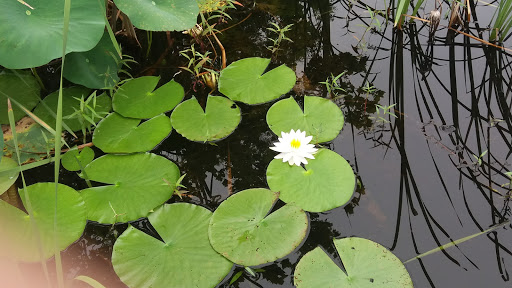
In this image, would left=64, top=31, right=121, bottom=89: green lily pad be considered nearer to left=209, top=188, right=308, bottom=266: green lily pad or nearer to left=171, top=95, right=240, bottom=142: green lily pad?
left=171, top=95, right=240, bottom=142: green lily pad

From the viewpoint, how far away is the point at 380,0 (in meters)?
2.52

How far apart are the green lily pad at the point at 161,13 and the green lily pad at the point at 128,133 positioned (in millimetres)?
396

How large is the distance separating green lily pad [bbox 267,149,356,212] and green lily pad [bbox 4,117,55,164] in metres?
0.97

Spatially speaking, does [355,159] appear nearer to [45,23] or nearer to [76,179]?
[76,179]

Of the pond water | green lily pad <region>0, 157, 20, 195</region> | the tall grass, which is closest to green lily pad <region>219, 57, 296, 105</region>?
the pond water

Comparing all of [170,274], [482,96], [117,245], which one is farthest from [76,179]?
[482,96]

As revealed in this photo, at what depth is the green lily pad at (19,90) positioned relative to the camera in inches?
74.5

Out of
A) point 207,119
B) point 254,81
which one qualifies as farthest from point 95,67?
point 254,81

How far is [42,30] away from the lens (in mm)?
1679

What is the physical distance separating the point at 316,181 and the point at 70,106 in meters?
1.18

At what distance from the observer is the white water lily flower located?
1.66 meters

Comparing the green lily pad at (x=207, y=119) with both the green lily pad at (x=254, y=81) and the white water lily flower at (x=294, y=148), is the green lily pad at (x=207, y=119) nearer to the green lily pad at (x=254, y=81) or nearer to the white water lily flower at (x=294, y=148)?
the green lily pad at (x=254, y=81)

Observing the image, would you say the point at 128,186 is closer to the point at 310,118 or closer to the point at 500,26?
the point at 310,118

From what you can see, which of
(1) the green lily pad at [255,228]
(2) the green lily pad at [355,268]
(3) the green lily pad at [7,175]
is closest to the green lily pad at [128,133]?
(3) the green lily pad at [7,175]
